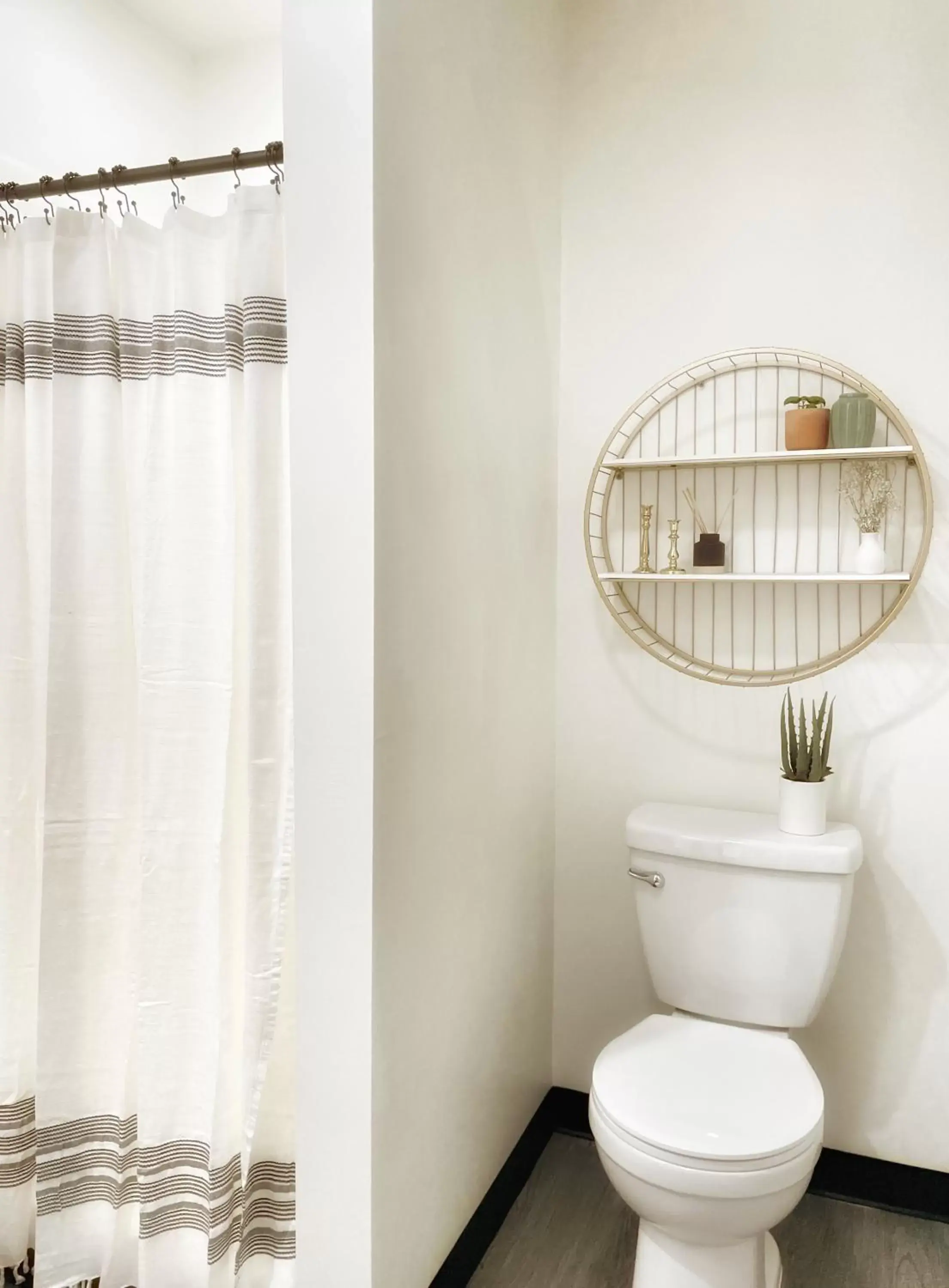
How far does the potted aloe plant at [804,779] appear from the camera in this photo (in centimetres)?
171

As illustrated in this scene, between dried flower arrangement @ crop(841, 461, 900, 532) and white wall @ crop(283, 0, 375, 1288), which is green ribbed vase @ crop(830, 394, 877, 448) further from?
white wall @ crop(283, 0, 375, 1288)

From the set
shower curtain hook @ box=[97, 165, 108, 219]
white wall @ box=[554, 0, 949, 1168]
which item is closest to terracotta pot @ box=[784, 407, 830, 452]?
white wall @ box=[554, 0, 949, 1168]

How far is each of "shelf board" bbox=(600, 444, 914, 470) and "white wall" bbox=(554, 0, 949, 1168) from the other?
14cm

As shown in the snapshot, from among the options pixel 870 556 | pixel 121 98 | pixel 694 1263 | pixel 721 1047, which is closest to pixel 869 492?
pixel 870 556

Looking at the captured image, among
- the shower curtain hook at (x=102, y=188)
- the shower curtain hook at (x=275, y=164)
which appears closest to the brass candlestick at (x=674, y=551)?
the shower curtain hook at (x=275, y=164)

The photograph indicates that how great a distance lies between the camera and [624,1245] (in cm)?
172

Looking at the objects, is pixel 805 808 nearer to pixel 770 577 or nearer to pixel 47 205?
pixel 770 577

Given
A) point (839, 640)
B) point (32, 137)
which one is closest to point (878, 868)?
point (839, 640)

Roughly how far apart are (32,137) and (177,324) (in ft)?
2.31

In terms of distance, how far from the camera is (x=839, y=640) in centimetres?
184

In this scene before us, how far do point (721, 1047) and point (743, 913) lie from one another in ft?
0.80

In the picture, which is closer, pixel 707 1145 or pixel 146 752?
pixel 707 1145

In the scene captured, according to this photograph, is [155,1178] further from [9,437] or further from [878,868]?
[878,868]

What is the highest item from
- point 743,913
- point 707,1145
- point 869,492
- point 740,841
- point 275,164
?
point 275,164
